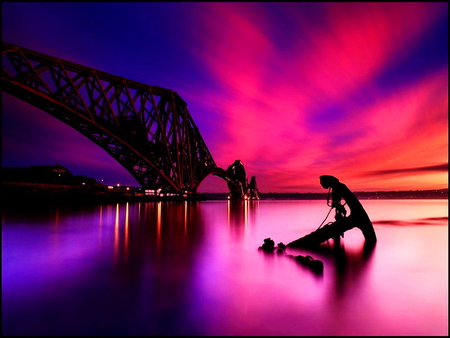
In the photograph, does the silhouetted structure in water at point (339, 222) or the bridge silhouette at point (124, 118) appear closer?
the silhouetted structure in water at point (339, 222)

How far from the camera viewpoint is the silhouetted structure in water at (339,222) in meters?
11.2

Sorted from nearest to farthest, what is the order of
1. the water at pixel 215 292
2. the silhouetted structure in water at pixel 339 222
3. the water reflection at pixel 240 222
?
the water at pixel 215 292 → the silhouetted structure in water at pixel 339 222 → the water reflection at pixel 240 222

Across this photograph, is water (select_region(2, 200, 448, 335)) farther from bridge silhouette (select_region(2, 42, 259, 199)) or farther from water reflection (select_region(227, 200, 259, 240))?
bridge silhouette (select_region(2, 42, 259, 199))

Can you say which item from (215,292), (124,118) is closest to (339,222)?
(215,292)

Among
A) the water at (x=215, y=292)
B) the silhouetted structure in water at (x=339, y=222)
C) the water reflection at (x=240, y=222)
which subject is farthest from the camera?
the water reflection at (x=240, y=222)

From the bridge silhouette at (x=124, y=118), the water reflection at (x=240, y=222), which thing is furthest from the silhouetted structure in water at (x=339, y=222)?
the bridge silhouette at (x=124, y=118)

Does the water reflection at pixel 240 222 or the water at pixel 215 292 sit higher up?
the water at pixel 215 292

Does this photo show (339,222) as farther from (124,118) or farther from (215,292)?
(124,118)

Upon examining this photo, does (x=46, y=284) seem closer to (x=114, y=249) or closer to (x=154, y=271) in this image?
(x=154, y=271)

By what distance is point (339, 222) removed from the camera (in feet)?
37.1

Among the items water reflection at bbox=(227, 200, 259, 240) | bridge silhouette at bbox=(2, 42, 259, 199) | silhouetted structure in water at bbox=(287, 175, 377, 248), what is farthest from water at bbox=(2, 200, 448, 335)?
bridge silhouette at bbox=(2, 42, 259, 199)

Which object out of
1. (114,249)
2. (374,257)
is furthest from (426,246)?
(114,249)

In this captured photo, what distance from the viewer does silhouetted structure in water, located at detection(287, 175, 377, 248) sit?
11195mm

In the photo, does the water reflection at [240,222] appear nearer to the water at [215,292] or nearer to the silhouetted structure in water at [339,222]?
the silhouetted structure in water at [339,222]
